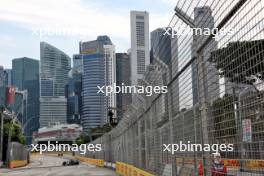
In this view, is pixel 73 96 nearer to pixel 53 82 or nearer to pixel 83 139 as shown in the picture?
pixel 53 82

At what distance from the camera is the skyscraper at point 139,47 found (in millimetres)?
15690

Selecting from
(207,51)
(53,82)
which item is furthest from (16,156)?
(53,82)

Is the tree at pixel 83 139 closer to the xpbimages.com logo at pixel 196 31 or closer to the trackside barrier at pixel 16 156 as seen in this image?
the trackside barrier at pixel 16 156

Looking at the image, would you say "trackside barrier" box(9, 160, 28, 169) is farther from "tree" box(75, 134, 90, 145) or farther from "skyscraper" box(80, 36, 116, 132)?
"tree" box(75, 134, 90, 145)

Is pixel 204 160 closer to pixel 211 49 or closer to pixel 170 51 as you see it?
pixel 211 49

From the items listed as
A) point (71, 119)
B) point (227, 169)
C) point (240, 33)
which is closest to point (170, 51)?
point (227, 169)

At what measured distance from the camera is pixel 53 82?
531 ft

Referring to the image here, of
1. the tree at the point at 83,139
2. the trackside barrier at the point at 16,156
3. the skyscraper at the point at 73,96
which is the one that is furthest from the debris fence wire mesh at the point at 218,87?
the skyscraper at the point at 73,96

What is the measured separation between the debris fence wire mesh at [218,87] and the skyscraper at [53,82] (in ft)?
442

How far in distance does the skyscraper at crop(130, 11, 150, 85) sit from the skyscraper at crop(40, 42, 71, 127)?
361 ft

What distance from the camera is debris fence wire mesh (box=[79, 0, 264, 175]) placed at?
163 inches

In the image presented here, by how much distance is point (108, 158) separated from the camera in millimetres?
37094

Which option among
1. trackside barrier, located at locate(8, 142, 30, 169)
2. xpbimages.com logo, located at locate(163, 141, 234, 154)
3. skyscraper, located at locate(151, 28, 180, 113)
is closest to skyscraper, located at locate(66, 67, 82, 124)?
trackside barrier, located at locate(8, 142, 30, 169)

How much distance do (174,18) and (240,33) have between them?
3200mm
